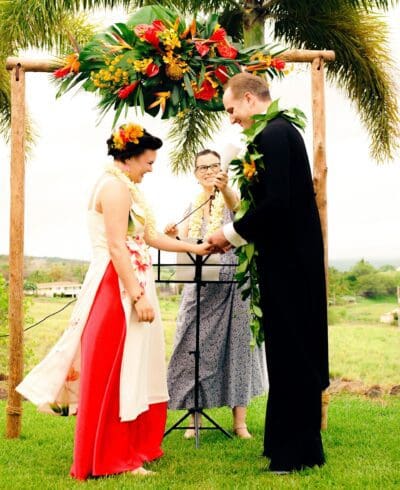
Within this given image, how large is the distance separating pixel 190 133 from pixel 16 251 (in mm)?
6237

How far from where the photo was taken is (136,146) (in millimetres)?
4840

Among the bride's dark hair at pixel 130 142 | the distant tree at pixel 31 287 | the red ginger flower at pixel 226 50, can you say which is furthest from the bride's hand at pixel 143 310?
the distant tree at pixel 31 287

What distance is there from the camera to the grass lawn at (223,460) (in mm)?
4574

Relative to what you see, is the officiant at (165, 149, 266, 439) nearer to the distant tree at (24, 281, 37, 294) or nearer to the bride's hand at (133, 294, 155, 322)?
the bride's hand at (133, 294, 155, 322)

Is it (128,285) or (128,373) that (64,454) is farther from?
(128,285)

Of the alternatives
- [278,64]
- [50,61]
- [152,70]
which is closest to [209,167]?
[152,70]

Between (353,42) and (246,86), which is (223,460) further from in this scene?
(353,42)

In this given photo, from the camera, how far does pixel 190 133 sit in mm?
12078

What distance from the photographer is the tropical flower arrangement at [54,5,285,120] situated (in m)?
5.72

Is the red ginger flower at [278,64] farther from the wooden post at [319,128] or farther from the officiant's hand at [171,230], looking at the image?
the officiant's hand at [171,230]

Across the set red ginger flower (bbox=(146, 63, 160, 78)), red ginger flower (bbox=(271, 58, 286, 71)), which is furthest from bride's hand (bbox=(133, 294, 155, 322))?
red ginger flower (bbox=(271, 58, 286, 71))

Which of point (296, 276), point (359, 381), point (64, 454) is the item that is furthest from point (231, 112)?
point (359, 381)

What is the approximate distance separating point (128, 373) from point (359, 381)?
5.78 m

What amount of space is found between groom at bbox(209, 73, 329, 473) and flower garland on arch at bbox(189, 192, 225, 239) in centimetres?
120
